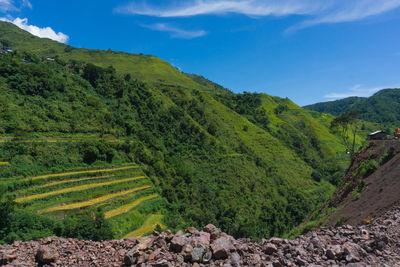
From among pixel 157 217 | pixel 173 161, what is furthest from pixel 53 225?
pixel 173 161

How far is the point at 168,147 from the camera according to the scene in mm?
64500

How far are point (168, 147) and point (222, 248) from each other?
58.2 m

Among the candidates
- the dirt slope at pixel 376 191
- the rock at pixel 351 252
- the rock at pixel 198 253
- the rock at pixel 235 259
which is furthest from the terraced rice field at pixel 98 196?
the rock at pixel 351 252

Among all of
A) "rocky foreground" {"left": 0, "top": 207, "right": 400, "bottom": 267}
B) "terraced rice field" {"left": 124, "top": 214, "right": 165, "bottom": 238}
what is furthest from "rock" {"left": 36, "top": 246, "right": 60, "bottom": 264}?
"terraced rice field" {"left": 124, "top": 214, "right": 165, "bottom": 238}

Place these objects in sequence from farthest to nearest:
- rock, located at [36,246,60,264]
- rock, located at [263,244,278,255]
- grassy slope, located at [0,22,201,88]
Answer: grassy slope, located at [0,22,201,88] < rock, located at [36,246,60,264] < rock, located at [263,244,278,255]

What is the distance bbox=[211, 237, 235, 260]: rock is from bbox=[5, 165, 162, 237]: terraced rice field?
2500 cm

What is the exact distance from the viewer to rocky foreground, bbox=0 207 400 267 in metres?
6.64

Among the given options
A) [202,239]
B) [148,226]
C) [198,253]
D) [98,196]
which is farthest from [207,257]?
[98,196]

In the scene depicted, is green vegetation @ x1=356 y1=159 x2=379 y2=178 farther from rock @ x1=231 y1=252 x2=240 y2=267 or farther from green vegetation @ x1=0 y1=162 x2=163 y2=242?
green vegetation @ x1=0 y1=162 x2=163 y2=242

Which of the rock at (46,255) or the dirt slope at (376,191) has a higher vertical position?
the dirt slope at (376,191)

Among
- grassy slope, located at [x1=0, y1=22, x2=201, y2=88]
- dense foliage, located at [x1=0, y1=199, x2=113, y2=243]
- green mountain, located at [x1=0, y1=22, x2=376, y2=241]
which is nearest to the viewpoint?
dense foliage, located at [x1=0, y1=199, x2=113, y2=243]

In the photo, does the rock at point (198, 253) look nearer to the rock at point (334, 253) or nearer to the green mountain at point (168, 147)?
the rock at point (334, 253)

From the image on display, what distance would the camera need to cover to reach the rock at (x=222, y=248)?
7.12 meters

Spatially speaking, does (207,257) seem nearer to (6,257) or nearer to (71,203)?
(6,257)
